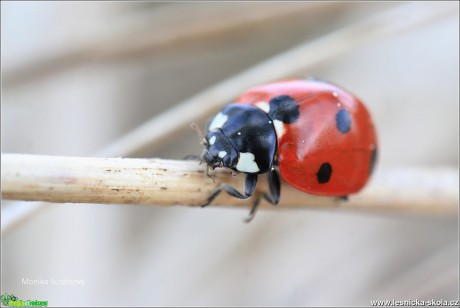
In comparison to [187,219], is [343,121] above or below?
above

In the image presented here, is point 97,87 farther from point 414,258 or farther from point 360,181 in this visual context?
point 414,258

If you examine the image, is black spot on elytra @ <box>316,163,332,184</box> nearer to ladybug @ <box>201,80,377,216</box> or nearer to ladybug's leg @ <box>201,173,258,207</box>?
ladybug @ <box>201,80,377,216</box>

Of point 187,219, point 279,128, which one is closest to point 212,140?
point 279,128

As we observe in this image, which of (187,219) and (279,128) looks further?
(187,219)

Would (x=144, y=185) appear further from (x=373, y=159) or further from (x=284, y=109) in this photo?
(x=373, y=159)

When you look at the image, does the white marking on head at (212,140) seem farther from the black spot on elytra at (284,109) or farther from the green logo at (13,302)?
the green logo at (13,302)
